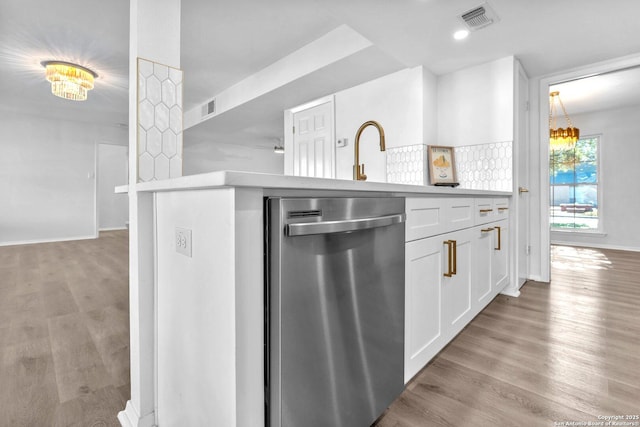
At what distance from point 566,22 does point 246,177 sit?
2.74 metres

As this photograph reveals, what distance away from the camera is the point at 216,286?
2.32ft

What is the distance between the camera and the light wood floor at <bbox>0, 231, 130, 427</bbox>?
1181 millimetres

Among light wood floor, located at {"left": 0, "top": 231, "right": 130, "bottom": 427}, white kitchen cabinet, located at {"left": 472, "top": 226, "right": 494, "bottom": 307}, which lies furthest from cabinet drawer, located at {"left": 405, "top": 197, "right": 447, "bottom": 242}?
light wood floor, located at {"left": 0, "top": 231, "right": 130, "bottom": 427}

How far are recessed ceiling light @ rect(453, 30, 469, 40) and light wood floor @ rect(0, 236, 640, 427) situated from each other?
2.07 meters

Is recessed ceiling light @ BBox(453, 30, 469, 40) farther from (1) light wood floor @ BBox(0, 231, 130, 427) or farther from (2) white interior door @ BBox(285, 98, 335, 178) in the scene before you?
Result: (1) light wood floor @ BBox(0, 231, 130, 427)

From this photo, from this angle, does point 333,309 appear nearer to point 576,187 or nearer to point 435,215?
point 435,215

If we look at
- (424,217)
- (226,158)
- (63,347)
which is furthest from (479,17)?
(226,158)


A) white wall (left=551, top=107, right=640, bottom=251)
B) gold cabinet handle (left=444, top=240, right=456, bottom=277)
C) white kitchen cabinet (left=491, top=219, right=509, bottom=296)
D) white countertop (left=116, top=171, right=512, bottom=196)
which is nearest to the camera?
white countertop (left=116, top=171, right=512, bottom=196)

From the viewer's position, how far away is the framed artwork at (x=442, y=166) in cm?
286

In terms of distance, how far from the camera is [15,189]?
17.5 feet

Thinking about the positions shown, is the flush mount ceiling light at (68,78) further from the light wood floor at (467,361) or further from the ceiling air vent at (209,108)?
the light wood floor at (467,361)

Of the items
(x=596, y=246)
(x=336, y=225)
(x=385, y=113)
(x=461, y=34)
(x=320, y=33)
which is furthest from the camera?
(x=596, y=246)

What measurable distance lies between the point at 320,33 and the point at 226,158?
5272 mm

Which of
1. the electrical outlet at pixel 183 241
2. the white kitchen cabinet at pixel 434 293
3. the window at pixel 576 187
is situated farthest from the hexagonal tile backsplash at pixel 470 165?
the window at pixel 576 187
